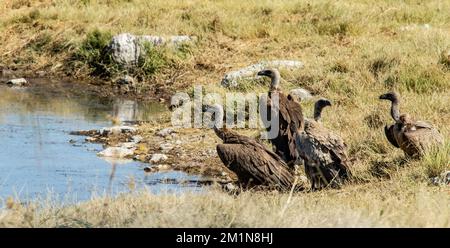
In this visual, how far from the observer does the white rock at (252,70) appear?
1348 cm

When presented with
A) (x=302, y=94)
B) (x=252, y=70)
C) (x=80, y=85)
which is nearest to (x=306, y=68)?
(x=252, y=70)

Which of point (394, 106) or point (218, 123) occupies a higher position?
point (394, 106)

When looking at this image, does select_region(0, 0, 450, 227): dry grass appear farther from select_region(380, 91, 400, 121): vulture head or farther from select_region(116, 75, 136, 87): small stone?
select_region(116, 75, 136, 87): small stone

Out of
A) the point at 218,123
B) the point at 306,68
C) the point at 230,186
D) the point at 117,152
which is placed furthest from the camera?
the point at 306,68

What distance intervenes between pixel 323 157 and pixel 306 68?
5120 millimetres

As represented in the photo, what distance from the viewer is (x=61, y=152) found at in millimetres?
10445

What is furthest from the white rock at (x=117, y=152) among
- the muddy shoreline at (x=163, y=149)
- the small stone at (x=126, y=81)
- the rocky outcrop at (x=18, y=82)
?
the rocky outcrop at (x=18, y=82)

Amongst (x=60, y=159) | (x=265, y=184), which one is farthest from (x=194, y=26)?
(x=265, y=184)

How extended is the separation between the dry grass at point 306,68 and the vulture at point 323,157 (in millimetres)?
200

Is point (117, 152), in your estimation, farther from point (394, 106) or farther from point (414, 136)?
point (414, 136)

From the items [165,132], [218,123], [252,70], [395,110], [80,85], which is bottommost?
[80,85]

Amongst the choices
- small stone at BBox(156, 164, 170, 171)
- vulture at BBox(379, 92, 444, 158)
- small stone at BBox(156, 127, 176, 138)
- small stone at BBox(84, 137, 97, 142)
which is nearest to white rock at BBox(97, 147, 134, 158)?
small stone at BBox(156, 164, 170, 171)

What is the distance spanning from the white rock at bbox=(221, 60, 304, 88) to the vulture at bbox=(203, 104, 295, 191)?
445 cm

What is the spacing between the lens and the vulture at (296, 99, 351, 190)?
852 centimetres
